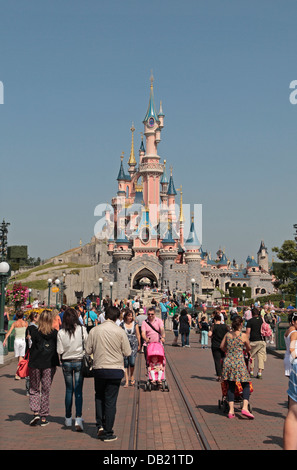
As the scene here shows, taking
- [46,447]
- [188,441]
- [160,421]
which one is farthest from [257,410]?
[46,447]

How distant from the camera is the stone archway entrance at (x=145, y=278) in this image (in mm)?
64000

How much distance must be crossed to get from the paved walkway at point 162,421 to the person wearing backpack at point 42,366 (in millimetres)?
245

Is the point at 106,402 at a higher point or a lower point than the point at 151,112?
lower

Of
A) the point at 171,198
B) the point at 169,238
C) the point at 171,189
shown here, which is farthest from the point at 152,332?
the point at 171,189

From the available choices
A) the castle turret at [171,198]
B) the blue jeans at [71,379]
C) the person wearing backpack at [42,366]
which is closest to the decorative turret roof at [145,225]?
the castle turret at [171,198]

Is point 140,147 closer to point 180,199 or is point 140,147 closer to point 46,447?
point 180,199

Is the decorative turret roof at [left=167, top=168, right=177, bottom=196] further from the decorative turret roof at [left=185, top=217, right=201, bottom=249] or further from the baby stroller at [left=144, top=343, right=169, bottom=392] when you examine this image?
the baby stroller at [left=144, top=343, right=169, bottom=392]

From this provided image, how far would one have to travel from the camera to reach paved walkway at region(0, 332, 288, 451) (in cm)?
658

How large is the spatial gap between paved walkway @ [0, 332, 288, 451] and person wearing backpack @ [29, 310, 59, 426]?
0.25 meters

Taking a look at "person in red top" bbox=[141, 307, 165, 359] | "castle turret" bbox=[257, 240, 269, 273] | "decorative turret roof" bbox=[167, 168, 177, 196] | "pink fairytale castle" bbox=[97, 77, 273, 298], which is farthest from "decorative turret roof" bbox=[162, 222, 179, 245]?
"person in red top" bbox=[141, 307, 165, 359]

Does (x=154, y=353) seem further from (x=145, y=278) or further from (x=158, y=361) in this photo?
(x=145, y=278)

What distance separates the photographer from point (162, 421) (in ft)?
25.9

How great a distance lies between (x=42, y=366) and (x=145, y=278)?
57099mm
